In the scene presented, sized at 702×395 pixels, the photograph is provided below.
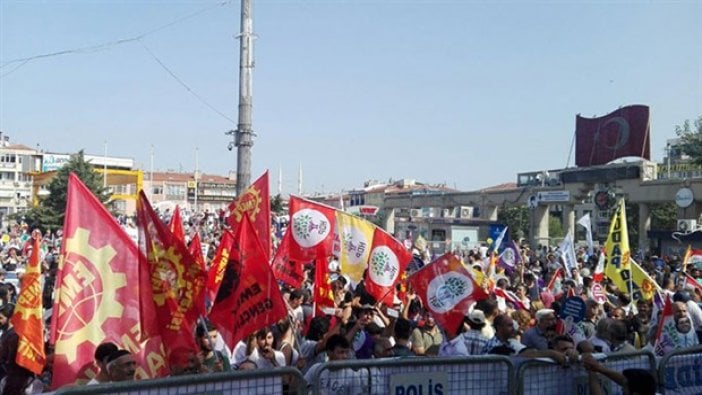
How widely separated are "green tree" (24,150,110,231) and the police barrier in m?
50.0

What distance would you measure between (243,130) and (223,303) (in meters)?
8.57

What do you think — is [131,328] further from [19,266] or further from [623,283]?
[19,266]

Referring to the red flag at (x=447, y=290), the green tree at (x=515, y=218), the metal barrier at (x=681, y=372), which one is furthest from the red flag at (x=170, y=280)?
the green tree at (x=515, y=218)

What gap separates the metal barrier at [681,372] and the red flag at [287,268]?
206 inches

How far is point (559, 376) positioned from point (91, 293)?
3315 mm

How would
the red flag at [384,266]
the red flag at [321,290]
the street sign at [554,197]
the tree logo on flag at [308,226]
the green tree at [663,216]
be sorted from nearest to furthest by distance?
the red flag at [321,290] → the red flag at [384,266] → the tree logo on flag at [308,226] → the street sign at [554,197] → the green tree at [663,216]

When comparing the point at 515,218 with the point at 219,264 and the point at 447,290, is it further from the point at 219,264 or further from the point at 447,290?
the point at 219,264

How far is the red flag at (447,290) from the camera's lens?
25.5 feet

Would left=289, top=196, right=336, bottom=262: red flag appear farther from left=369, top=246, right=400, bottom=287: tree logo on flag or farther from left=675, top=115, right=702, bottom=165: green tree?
left=675, top=115, right=702, bottom=165: green tree

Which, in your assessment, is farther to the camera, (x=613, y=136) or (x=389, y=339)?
(x=613, y=136)

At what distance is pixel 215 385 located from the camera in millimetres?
4047

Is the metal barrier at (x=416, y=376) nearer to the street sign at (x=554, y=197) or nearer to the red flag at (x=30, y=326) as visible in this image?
the red flag at (x=30, y=326)

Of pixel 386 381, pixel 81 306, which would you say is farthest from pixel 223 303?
pixel 386 381

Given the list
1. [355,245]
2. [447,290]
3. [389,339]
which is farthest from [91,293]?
[355,245]
